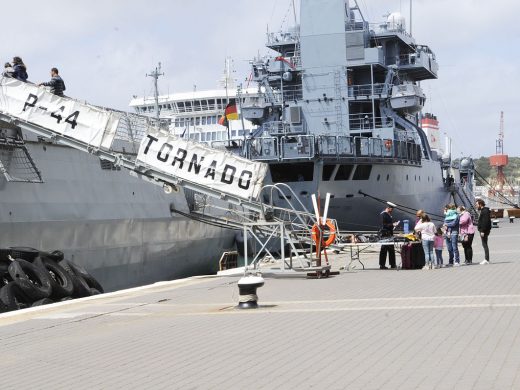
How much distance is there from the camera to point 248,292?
495 inches

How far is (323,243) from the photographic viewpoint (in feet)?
61.7

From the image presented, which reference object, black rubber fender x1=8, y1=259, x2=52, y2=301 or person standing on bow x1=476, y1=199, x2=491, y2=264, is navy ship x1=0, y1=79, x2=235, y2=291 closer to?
black rubber fender x1=8, y1=259, x2=52, y2=301

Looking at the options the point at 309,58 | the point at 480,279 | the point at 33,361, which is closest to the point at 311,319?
the point at 33,361

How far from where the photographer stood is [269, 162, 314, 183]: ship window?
39.7 metres

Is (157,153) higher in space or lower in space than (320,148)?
lower

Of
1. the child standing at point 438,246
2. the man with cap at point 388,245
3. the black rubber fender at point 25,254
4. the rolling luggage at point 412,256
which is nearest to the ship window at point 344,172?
the man with cap at point 388,245

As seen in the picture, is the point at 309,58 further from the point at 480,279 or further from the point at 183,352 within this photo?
the point at 183,352

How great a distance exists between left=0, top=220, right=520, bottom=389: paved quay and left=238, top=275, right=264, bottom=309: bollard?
20 centimetres

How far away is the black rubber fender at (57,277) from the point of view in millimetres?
16406

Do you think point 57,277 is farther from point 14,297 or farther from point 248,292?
point 248,292

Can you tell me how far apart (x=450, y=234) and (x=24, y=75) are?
1182 cm

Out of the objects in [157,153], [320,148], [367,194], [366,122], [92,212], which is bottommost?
[92,212]

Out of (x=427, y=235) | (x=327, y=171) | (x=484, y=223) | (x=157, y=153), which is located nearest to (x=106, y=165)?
(x=157, y=153)

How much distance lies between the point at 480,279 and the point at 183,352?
8.28 metres
